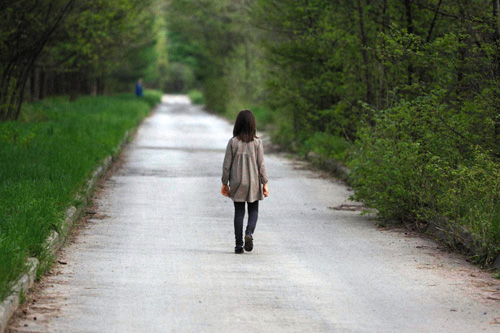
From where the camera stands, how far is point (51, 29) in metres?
22.8

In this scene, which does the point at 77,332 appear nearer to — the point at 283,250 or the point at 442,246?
the point at 283,250

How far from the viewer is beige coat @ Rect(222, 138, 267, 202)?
9.23 m

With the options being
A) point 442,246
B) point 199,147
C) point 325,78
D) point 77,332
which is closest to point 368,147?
point 442,246

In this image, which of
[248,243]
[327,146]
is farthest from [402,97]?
[248,243]

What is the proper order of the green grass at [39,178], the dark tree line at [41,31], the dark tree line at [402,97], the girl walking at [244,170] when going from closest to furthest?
the green grass at [39,178]
the girl walking at [244,170]
the dark tree line at [402,97]
the dark tree line at [41,31]

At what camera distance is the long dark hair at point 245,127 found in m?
9.23

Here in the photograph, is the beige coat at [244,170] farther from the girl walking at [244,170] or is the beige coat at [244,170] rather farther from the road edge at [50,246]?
the road edge at [50,246]

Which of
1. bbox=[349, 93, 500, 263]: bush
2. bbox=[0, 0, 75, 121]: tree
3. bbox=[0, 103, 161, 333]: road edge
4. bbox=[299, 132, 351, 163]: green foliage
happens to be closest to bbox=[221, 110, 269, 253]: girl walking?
bbox=[0, 103, 161, 333]: road edge

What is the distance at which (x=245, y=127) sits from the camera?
9250mm

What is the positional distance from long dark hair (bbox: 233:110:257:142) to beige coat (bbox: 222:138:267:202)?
6 cm

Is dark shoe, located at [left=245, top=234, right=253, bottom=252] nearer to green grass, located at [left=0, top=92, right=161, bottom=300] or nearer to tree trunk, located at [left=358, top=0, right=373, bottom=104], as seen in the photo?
green grass, located at [left=0, top=92, right=161, bottom=300]

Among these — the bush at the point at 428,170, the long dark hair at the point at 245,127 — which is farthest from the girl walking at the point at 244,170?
the bush at the point at 428,170

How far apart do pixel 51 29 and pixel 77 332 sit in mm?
18217

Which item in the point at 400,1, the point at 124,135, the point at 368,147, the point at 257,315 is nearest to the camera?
the point at 257,315
